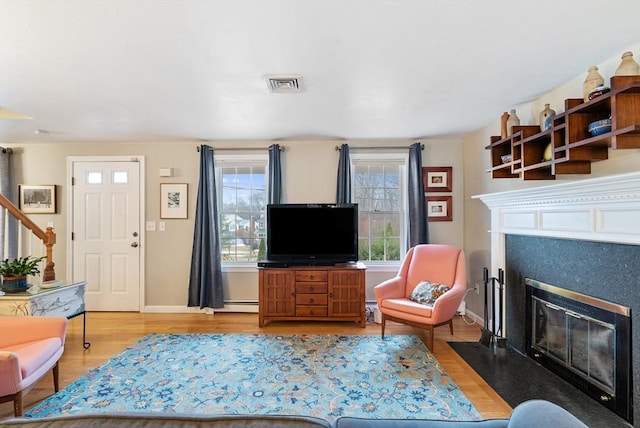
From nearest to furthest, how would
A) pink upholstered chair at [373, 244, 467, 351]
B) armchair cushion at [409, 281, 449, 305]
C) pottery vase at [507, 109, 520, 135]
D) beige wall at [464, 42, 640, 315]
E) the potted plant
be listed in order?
1. beige wall at [464, 42, 640, 315]
2. the potted plant
3. pottery vase at [507, 109, 520, 135]
4. pink upholstered chair at [373, 244, 467, 351]
5. armchair cushion at [409, 281, 449, 305]

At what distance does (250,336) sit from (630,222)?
3.26 m

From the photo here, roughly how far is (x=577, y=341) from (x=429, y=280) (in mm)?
1389

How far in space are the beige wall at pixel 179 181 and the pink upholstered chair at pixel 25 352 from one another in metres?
1.92

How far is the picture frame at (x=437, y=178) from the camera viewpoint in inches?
162

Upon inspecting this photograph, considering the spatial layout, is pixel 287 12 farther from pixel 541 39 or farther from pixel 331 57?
pixel 541 39

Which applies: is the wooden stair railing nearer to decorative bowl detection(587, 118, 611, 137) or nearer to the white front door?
the white front door

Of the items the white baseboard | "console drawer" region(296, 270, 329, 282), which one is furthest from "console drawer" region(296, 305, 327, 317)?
the white baseboard

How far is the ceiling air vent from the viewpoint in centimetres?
222

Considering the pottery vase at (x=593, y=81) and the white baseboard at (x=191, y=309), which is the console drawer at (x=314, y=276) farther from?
the pottery vase at (x=593, y=81)

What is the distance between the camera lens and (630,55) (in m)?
1.71

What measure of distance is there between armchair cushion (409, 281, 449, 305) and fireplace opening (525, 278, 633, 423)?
776mm

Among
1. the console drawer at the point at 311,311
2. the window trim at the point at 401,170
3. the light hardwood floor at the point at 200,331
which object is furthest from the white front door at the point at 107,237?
the window trim at the point at 401,170

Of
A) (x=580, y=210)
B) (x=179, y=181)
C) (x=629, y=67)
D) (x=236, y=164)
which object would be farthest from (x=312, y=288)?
(x=629, y=67)

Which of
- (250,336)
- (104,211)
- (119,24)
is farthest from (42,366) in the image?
(104,211)
